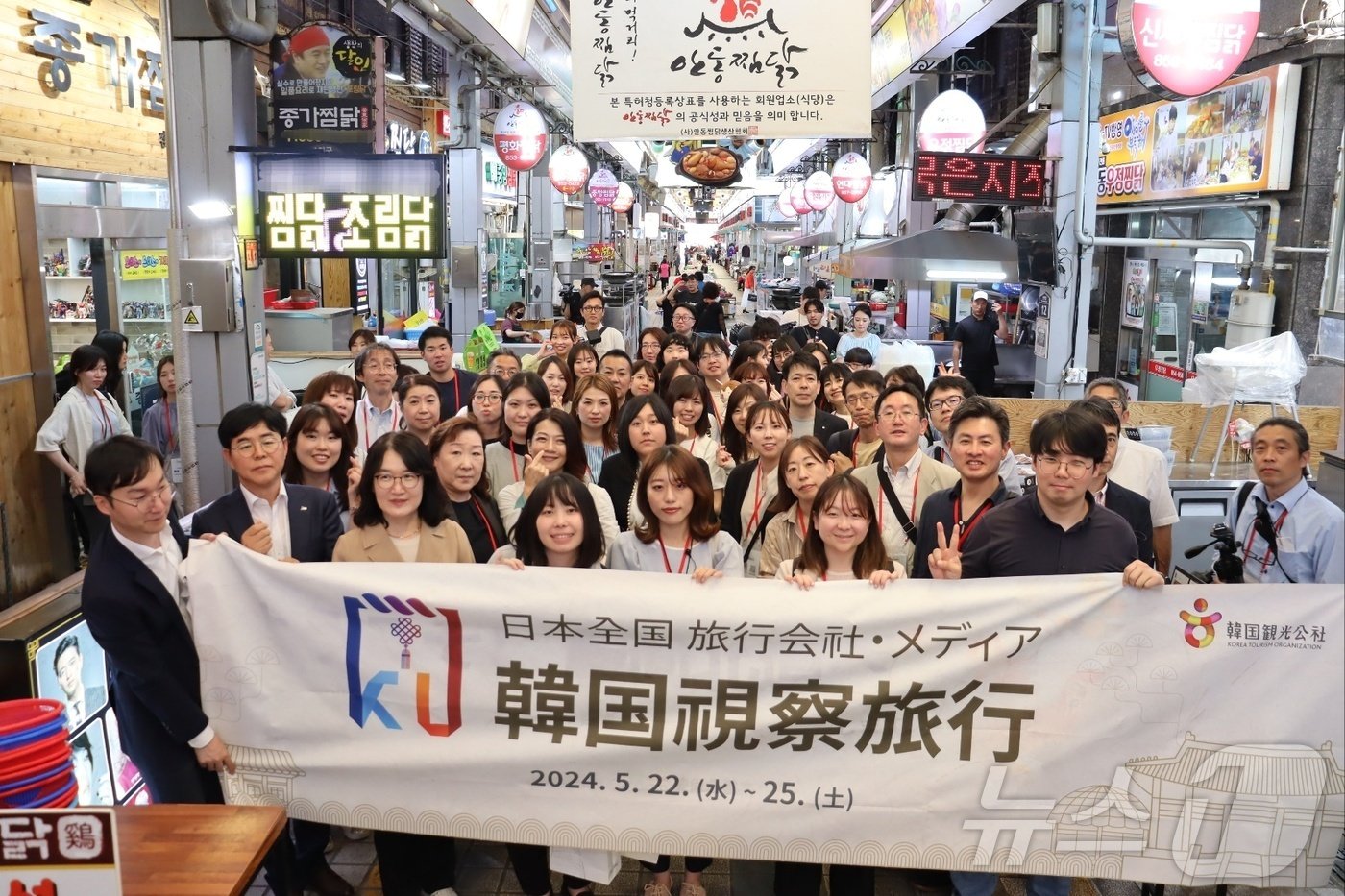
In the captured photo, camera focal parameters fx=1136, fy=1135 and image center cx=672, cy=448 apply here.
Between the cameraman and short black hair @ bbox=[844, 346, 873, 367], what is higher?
short black hair @ bbox=[844, 346, 873, 367]

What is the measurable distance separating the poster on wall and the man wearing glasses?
33.7 ft

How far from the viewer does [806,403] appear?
672 centimetres

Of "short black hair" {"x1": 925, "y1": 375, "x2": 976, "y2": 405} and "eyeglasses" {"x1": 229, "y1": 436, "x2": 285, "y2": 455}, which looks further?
"short black hair" {"x1": 925, "y1": 375, "x2": 976, "y2": 405}

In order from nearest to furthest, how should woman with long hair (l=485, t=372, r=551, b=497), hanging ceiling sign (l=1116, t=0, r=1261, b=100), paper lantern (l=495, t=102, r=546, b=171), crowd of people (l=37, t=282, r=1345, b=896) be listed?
1. crowd of people (l=37, t=282, r=1345, b=896)
2. woman with long hair (l=485, t=372, r=551, b=497)
3. hanging ceiling sign (l=1116, t=0, r=1261, b=100)
4. paper lantern (l=495, t=102, r=546, b=171)

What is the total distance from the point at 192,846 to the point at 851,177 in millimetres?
15339

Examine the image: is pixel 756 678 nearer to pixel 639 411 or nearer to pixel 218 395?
pixel 639 411

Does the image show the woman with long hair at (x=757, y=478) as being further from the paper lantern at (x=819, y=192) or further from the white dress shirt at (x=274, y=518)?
the paper lantern at (x=819, y=192)

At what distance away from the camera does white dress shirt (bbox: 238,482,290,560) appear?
14.1 ft

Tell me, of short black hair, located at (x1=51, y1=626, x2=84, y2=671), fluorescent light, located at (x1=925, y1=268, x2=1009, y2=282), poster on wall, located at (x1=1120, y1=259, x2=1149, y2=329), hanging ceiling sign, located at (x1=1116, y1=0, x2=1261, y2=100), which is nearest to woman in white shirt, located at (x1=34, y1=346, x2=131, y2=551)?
short black hair, located at (x1=51, y1=626, x2=84, y2=671)

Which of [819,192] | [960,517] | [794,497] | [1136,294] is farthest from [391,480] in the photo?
[819,192]

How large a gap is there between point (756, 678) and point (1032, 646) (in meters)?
0.89

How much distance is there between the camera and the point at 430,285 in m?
20.5

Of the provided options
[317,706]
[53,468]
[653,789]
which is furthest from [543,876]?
[53,468]

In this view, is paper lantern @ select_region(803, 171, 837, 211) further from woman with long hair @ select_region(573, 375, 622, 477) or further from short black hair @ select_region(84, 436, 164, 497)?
short black hair @ select_region(84, 436, 164, 497)
